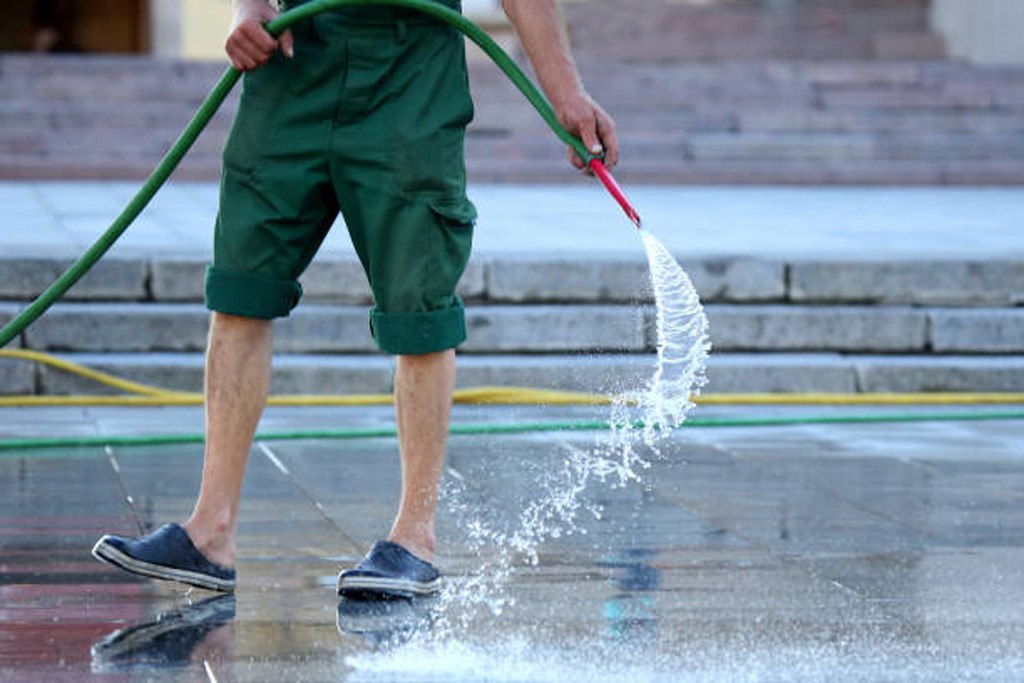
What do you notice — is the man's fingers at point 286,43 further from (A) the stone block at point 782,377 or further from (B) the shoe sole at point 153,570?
(A) the stone block at point 782,377

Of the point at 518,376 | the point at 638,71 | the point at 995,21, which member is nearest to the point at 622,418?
the point at 518,376

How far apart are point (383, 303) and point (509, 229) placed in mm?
5827

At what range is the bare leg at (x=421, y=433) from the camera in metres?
4.34

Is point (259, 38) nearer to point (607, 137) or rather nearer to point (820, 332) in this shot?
point (607, 137)

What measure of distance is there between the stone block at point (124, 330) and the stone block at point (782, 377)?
193 cm

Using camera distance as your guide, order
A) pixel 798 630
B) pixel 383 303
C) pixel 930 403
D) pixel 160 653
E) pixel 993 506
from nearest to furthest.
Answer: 1. pixel 160 653
2. pixel 798 630
3. pixel 383 303
4. pixel 993 506
5. pixel 930 403

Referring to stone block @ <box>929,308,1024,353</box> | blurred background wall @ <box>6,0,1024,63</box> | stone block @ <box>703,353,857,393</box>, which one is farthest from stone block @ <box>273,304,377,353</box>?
blurred background wall @ <box>6,0,1024,63</box>

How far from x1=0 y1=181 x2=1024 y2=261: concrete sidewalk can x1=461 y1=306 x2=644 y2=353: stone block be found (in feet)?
1.36

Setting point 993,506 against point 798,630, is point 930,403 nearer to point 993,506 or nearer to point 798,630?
point 993,506

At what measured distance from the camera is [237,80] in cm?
450

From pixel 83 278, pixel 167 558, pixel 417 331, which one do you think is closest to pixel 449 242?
pixel 417 331

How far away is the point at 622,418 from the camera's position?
6645mm

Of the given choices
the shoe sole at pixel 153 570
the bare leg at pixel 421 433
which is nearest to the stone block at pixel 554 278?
the bare leg at pixel 421 433

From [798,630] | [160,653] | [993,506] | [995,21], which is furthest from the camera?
[995,21]
